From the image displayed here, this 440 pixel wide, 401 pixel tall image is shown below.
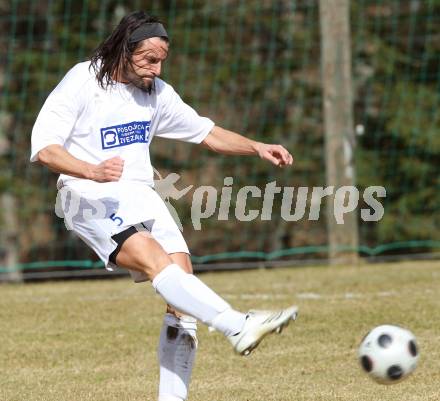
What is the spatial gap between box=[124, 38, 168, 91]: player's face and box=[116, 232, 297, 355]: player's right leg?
76 centimetres

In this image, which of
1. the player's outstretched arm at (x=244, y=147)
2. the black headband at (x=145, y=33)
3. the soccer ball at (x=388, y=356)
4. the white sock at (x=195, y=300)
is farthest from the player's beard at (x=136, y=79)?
the soccer ball at (x=388, y=356)

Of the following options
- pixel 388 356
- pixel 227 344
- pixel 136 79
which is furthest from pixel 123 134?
pixel 227 344

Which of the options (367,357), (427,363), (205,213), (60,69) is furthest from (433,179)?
(367,357)

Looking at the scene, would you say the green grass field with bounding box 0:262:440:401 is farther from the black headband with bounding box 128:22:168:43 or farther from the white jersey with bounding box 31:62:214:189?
the black headband with bounding box 128:22:168:43

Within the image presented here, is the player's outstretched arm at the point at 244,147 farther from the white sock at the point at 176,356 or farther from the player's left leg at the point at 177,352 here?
the white sock at the point at 176,356

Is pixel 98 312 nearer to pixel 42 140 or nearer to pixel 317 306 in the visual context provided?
pixel 317 306

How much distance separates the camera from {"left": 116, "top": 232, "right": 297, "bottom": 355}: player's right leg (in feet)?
15.4

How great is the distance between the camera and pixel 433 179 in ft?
47.4

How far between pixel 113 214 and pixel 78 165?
0.97 feet

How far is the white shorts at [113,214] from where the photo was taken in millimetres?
5057

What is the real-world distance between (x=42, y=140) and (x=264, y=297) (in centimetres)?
423

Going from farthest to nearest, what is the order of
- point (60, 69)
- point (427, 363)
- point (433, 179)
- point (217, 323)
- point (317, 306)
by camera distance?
point (60, 69)
point (433, 179)
point (317, 306)
point (427, 363)
point (217, 323)

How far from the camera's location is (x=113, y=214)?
5.06 m

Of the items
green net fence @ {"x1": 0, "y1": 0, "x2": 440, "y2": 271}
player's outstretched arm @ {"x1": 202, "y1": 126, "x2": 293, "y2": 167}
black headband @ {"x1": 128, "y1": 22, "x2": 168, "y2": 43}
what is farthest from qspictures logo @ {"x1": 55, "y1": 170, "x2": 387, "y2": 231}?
black headband @ {"x1": 128, "y1": 22, "x2": 168, "y2": 43}
